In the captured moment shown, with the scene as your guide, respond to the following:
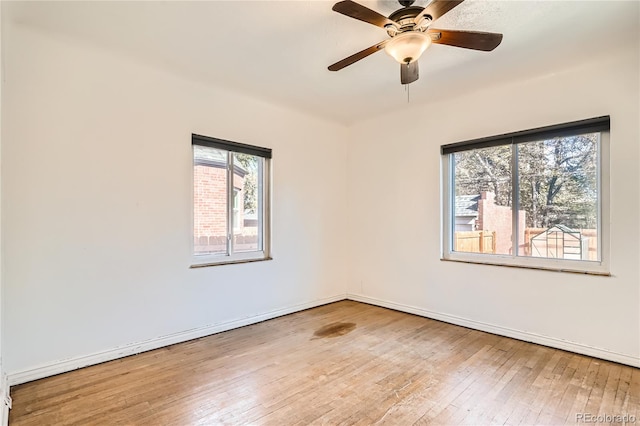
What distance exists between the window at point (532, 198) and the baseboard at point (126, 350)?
2409 mm

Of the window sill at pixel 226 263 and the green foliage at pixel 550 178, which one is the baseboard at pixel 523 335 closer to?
the green foliage at pixel 550 178

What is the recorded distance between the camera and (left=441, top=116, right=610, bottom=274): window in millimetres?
2934

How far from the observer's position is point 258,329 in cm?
356

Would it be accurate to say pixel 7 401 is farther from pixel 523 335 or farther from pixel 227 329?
pixel 523 335

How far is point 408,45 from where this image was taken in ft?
6.68

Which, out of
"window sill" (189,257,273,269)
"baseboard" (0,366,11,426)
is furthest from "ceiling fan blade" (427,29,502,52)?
"baseboard" (0,366,11,426)

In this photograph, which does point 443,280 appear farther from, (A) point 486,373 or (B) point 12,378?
(B) point 12,378

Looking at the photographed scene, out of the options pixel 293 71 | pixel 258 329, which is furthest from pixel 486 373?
pixel 293 71

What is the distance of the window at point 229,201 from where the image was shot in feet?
11.2

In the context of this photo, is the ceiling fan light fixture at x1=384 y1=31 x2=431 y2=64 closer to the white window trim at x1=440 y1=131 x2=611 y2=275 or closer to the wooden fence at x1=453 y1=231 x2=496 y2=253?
the white window trim at x1=440 y1=131 x2=611 y2=275

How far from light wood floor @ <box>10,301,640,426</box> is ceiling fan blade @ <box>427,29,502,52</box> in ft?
7.50

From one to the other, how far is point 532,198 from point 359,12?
8.48 feet

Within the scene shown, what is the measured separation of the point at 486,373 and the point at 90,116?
373 cm

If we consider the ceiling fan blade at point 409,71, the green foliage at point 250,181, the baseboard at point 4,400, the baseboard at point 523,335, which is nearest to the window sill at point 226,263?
the green foliage at point 250,181
